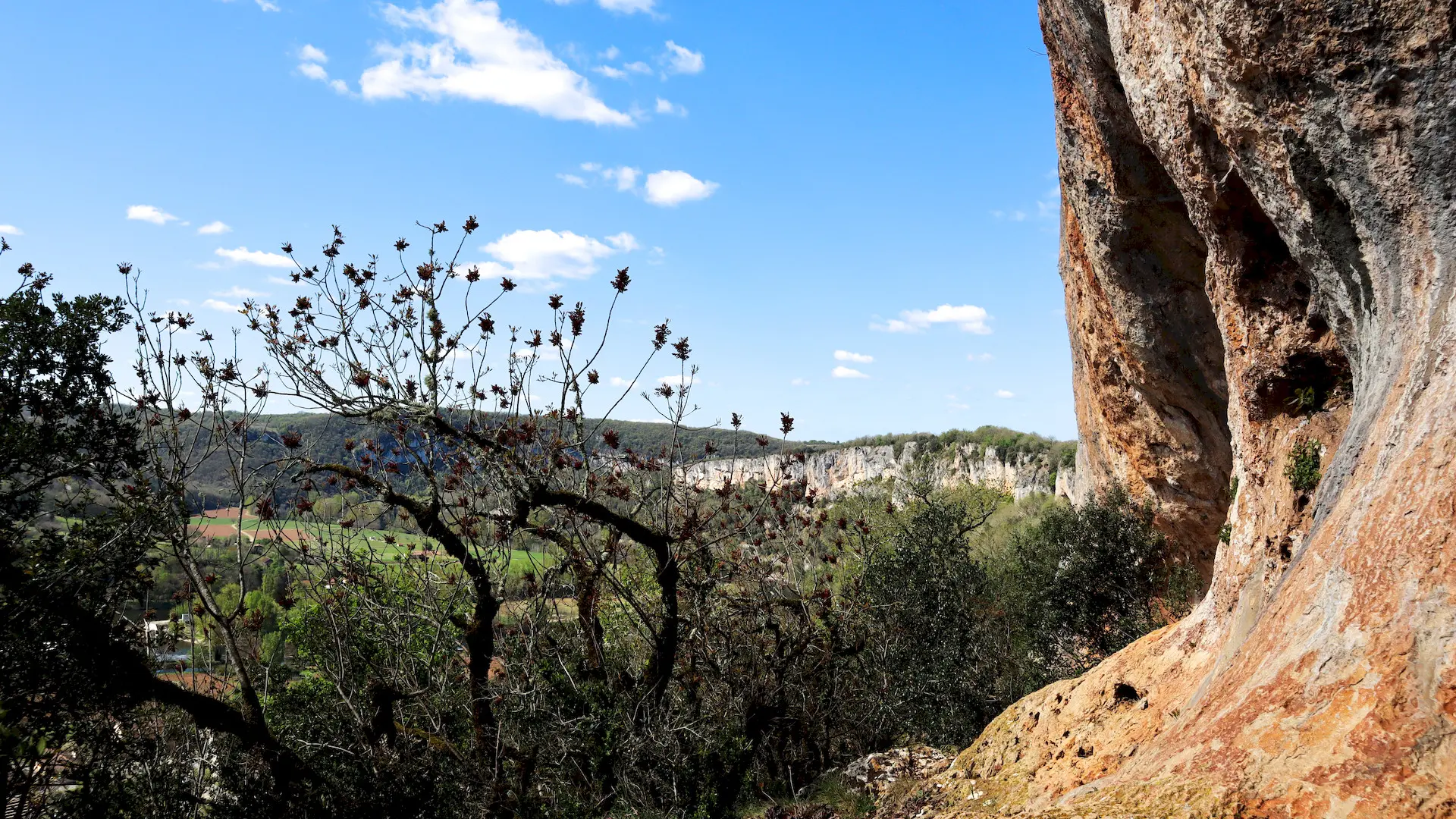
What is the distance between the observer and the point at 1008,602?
1942 centimetres

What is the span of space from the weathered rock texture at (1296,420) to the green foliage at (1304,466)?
0.41ft

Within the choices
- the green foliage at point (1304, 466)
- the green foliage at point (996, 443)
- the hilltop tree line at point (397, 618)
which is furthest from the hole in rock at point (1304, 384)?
the green foliage at point (996, 443)

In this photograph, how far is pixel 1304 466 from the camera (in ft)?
23.6

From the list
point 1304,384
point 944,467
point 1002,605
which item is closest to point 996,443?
point 944,467

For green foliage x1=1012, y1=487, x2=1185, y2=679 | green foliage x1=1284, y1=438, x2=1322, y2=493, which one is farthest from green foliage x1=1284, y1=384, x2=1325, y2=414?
green foliage x1=1012, y1=487, x2=1185, y2=679

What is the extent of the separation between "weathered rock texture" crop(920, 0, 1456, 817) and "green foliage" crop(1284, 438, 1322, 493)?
12 cm

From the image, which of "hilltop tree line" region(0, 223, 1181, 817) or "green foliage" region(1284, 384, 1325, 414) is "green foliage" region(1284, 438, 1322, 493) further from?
"hilltop tree line" region(0, 223, 1181, 817)

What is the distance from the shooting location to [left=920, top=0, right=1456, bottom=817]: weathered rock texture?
3.83 meters

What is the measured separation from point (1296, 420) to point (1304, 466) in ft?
2.28

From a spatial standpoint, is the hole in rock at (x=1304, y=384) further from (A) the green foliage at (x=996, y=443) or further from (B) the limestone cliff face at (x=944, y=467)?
(A) the green foliage at (x=996, y=443)

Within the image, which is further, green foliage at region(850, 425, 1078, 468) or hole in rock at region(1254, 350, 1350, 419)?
green foliage at region(850, 425, 1078, 468)

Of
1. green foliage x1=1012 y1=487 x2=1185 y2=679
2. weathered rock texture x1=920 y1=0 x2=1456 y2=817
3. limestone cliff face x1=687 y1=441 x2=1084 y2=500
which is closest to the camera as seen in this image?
weathered rock texture x1=920 y1=0 x2=1456 y2=817

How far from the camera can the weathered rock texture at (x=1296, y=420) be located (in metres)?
3.83

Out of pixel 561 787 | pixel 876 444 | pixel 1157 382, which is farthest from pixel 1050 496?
pixel 561 787
